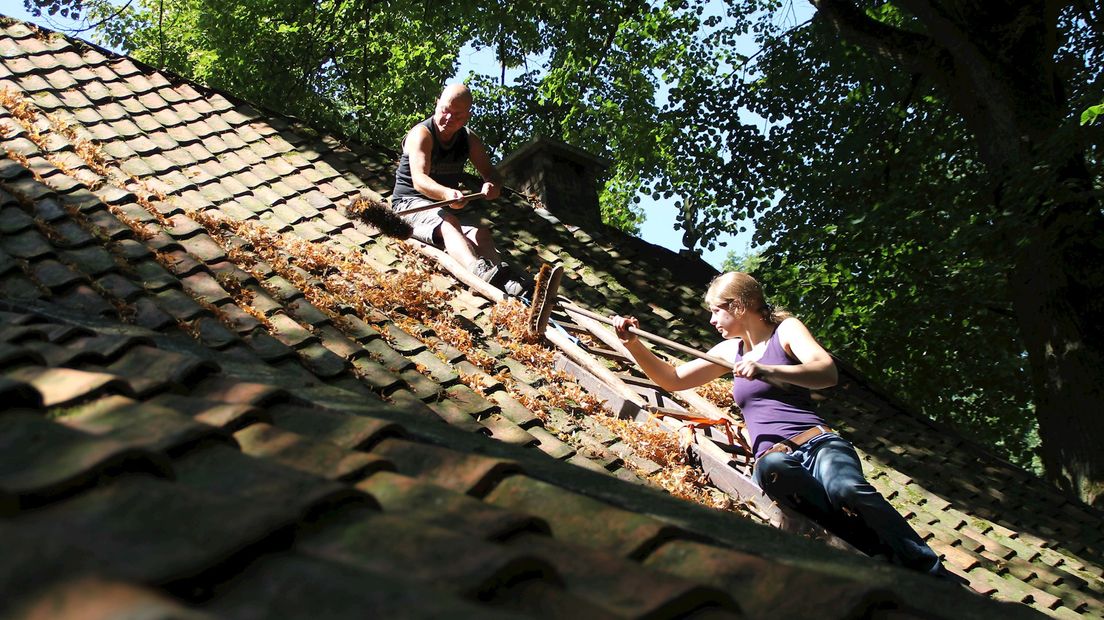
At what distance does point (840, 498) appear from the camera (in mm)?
4328

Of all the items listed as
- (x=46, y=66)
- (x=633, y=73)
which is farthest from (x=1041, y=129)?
(x=633, y=73)

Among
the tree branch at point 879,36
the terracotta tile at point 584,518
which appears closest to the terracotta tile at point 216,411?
the terracotta tile at point 584,518

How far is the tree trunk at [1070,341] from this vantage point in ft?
31.3

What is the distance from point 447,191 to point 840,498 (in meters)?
3.78

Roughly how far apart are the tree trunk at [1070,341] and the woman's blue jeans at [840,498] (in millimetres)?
6195

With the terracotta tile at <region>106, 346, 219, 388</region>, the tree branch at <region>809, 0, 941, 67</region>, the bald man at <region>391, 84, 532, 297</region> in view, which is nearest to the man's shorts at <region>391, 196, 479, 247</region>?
the bald man at <region>391, 84, 532, 297</region>

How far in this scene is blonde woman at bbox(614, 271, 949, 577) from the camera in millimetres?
4250

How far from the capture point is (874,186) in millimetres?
15219

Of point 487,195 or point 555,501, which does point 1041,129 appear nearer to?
point 487,195

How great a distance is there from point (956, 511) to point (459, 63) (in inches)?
718

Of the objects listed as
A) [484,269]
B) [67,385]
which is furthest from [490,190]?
[67,385]

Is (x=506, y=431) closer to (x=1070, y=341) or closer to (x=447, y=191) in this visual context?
(x=447, y=191)

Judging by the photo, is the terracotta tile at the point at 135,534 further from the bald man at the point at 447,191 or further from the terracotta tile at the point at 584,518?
the bald man at the point at 447,191

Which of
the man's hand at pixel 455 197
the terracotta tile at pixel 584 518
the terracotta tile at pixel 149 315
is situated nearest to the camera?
the terracotta tile at pixel 584 518
